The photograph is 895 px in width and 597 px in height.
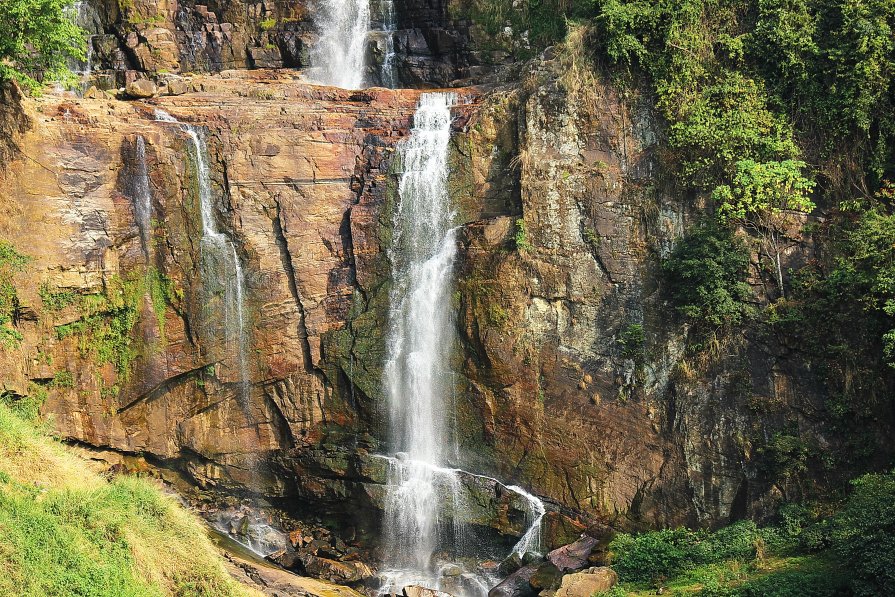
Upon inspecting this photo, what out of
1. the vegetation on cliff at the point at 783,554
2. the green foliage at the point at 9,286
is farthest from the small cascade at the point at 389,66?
the vegetation on cliff at the point at 783,554

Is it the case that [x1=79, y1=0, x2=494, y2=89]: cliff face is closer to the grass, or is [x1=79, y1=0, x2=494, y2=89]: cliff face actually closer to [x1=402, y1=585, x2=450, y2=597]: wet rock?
[x1=402, y1=585, x2=450, y2=597]: wet rock

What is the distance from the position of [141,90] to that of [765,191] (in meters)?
15.1

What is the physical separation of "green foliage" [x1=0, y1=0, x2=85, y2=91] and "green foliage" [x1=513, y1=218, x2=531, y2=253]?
10.4 metres

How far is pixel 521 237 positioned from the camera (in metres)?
19.5

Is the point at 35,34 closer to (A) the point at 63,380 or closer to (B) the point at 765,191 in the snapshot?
(A) the point at 63,380

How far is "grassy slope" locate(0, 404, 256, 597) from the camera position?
10.8 metres

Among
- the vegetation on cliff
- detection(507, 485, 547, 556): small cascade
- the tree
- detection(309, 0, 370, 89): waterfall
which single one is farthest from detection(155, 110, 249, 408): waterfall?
the tree

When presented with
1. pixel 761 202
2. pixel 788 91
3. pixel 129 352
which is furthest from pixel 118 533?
pixel 788 91

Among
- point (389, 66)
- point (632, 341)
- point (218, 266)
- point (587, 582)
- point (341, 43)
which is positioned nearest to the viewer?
point (587, 582)

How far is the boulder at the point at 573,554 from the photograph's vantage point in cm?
1755

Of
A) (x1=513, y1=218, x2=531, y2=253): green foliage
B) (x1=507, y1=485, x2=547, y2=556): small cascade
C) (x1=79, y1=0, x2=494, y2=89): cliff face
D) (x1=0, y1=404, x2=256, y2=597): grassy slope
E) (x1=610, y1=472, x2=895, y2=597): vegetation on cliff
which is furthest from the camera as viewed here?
(x1=79, y1=0, x2=494, y2=89): cliff face

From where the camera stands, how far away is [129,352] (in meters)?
19.1

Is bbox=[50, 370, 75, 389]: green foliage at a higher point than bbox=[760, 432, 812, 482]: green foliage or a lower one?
higher

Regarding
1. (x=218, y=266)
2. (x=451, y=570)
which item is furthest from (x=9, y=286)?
(x=451, y=570)
